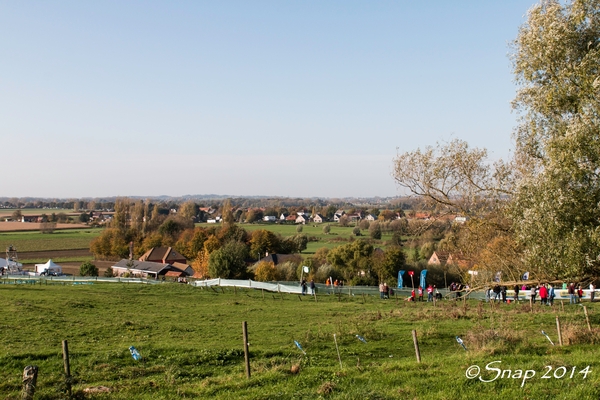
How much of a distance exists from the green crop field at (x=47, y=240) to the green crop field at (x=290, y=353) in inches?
2922

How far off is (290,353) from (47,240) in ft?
346

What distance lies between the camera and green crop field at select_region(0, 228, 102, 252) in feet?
307

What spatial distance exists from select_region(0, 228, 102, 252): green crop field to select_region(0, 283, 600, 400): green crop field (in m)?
74.2

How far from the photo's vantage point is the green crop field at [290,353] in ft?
31.3

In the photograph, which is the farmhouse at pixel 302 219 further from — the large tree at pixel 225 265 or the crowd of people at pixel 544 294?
the crowd of people at pixel 544 294

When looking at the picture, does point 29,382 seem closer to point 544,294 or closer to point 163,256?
point 544,294

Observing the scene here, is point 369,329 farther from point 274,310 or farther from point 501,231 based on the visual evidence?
point 274,310

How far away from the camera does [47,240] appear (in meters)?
105

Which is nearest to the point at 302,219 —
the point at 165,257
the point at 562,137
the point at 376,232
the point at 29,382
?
the point at 376,232

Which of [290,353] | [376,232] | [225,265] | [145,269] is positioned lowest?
[145,269]

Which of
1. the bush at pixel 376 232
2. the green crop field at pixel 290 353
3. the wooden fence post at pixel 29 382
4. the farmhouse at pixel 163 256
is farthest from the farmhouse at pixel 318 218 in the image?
the wooden fence post at pixel 29 382

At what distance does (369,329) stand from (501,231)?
20.3 ft

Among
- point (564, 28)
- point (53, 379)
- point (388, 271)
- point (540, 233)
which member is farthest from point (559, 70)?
point (388, 271)

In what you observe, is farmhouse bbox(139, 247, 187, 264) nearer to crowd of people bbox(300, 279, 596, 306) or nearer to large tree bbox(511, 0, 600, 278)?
crowd of people bbox(300, 279, 596, 306)
